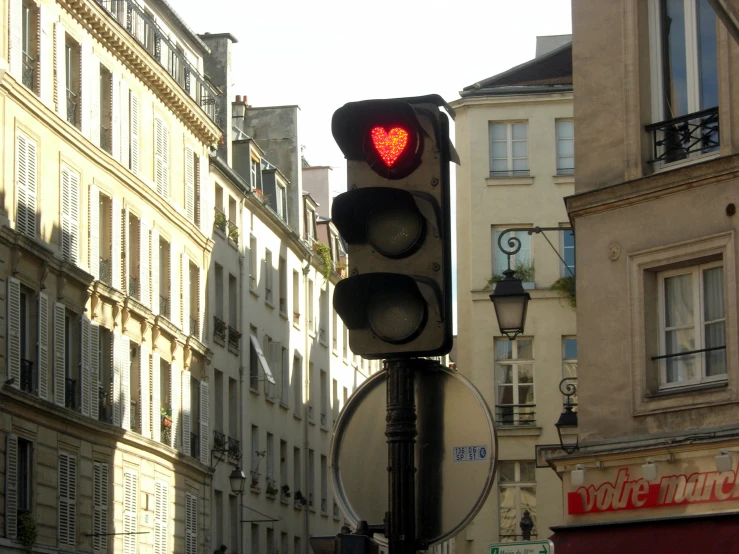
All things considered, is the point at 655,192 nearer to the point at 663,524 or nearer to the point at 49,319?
the point at 663,524

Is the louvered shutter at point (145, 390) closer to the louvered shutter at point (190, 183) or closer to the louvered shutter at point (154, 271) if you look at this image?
the louvered shutter at point (154, 271)

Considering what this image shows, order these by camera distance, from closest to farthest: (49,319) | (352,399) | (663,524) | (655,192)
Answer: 1. (352,399)
2. (663,524)
3. (655,192)
4. (49,319)

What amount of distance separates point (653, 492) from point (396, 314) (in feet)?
44.9

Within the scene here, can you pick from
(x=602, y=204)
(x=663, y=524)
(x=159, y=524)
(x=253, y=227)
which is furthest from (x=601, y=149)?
(x=253, y=227)

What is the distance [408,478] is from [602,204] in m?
15.2

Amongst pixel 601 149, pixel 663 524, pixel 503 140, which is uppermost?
pixel 503 140

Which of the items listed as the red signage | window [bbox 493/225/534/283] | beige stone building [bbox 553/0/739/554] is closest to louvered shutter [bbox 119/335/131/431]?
window [bbox 493/225/534/283]

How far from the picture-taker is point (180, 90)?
46.0 m

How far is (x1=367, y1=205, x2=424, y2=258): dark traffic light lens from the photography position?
5184mm

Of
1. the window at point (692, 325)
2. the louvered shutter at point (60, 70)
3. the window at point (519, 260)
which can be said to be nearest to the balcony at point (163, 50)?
the louvered shutter at point (60, 70)

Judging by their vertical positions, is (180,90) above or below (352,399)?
above

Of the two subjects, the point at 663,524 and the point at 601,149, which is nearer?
the point at 663,524

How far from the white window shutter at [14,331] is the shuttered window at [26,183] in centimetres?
147

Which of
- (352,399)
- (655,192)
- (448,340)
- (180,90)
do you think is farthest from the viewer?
(180,90)
